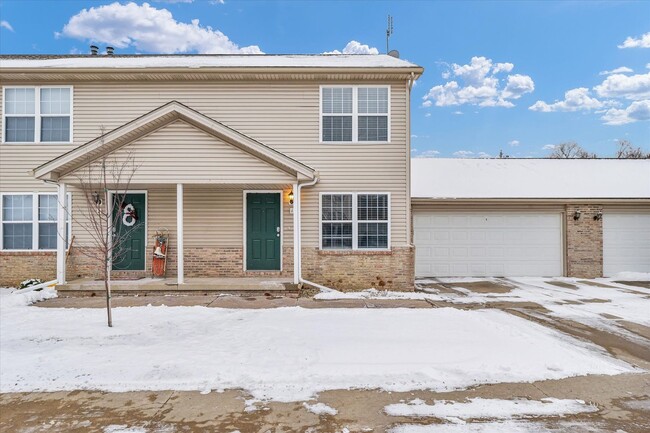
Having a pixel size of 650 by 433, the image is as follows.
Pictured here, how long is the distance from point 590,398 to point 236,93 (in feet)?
31.2

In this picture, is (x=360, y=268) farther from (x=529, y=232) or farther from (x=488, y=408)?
(x=529, y=232)

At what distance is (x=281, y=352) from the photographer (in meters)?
4.75

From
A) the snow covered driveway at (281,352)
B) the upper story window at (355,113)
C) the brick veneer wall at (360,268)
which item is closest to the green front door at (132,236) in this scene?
the snow covered driveway at (281,352)

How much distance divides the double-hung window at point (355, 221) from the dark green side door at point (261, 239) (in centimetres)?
129

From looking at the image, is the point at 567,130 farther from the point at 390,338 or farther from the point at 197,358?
the point at 197,358

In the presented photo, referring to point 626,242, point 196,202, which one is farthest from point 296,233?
point 626,242

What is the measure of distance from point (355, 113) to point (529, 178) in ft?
25.0

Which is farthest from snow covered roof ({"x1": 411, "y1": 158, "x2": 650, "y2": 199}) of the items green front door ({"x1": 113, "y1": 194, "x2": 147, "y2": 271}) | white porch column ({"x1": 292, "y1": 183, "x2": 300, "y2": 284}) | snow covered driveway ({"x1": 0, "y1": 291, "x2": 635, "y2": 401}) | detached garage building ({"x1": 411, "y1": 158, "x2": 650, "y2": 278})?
Answer: green front door ({"x1": 113, "y1": 194, "x2": 147, "y2": 271})

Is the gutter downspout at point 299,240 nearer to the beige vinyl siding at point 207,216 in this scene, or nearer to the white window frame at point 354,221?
the white window frame at point 354,221

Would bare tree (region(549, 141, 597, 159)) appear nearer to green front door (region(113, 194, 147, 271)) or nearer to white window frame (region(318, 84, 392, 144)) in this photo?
white window frame (region(318, 84, 392, 144))

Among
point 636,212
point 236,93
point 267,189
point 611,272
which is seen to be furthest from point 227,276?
point 636,212

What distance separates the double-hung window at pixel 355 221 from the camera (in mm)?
9570

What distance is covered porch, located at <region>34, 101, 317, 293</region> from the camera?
842cm

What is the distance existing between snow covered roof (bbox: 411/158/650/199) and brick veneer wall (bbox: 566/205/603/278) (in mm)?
727
